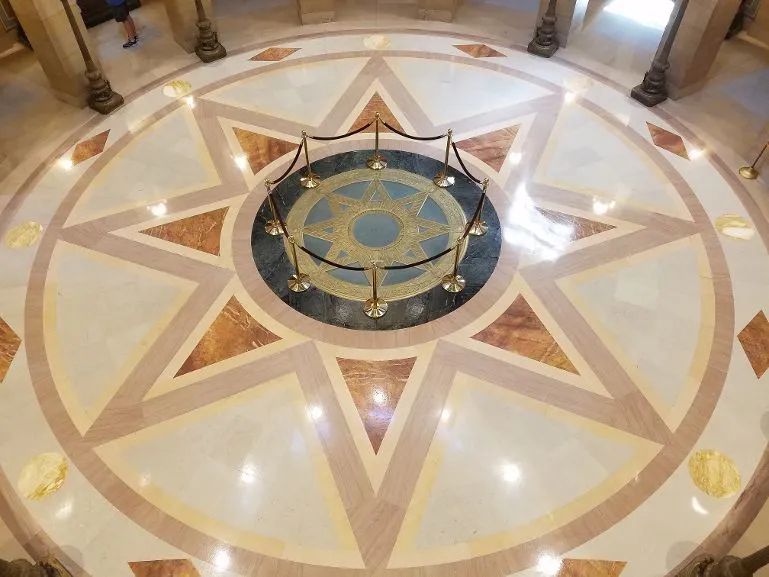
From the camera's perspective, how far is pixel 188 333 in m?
5.70

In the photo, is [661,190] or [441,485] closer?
[441,485]

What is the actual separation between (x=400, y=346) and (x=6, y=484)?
140 inches

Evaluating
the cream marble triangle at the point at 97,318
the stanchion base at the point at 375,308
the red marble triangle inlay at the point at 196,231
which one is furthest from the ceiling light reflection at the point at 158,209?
the stanchion base at the point at 375,308

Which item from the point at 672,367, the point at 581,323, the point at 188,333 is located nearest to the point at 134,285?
the point at 188,333

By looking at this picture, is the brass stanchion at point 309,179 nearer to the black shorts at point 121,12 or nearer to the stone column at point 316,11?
the stone column at point 316,11

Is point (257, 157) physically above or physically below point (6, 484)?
above

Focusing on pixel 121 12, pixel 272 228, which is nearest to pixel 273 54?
pixel 121 12

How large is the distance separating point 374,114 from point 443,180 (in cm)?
165

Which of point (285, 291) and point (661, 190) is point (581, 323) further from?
point (285, 291)

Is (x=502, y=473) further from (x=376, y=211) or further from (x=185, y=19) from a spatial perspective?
(x=185, y=19)

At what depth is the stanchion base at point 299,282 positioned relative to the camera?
19.8 ft

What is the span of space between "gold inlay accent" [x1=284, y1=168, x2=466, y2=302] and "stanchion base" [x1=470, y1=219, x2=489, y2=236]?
0.14 m

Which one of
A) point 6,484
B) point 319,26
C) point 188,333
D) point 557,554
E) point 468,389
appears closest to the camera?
point 557,554

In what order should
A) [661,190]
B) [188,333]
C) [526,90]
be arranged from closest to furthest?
[188,333]
[661,190]
[526,90]
